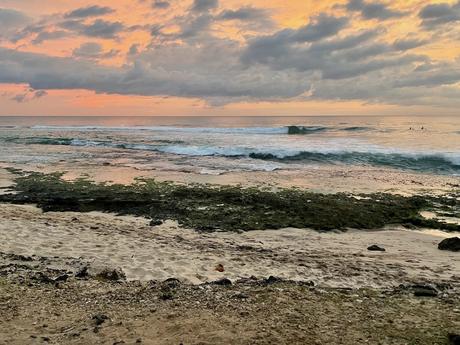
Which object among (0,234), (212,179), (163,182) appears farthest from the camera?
(212,179)

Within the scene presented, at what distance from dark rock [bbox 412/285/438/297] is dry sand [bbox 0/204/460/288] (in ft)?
1.60

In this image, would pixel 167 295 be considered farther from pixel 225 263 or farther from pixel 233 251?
pixel 233 251

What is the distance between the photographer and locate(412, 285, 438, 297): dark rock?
20.8 feet

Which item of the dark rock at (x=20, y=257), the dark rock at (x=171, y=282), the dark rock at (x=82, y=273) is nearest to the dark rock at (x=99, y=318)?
the dark rock at (x=171, y=282)

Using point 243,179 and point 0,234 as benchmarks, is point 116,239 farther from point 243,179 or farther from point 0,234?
point 243,179

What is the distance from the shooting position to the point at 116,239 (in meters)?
9.49

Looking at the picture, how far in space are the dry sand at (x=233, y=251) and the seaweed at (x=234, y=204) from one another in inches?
28.7

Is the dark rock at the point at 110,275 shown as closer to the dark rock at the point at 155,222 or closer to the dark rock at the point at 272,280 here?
the dark rock at the point at 272,280

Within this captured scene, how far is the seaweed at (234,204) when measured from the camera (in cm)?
1195

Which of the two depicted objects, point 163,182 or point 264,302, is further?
point 163,182

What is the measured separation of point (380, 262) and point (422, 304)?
2382 mm

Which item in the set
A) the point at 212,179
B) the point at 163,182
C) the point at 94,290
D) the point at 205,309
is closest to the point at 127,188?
the point at 163,182

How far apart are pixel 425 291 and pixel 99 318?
477cm

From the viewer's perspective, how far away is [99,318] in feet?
16.9
